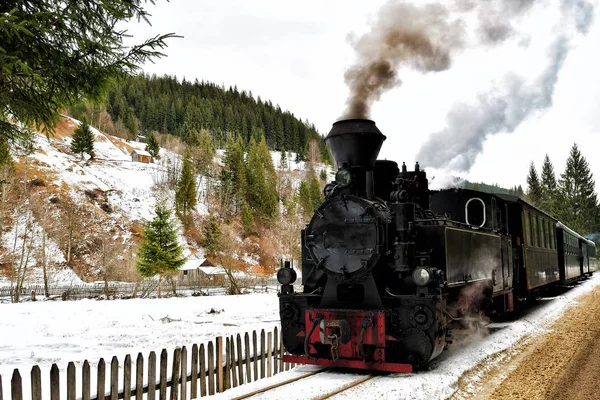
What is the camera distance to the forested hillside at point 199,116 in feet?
380

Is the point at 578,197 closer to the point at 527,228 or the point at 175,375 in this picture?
the point at 527,228

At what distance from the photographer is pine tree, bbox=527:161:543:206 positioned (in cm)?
7725

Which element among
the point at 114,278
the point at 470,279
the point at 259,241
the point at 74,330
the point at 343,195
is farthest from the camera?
the point at 259,241

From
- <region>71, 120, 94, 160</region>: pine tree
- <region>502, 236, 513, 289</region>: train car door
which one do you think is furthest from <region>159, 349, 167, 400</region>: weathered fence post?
<region>71, 120, 94, 160</region>: pine tree

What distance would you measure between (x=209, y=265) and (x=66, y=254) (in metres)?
14.0

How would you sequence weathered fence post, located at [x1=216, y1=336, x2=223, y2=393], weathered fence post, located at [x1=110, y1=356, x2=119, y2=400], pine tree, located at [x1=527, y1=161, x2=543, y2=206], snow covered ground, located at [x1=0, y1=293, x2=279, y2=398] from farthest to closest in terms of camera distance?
pine tree, located at [x1=527, y1=161, x2=543, y2=206], snow covered ground, located at [x1=0, y1=293, x2=279, y2=398], weathered fence post, located at [x1=216, y1=336, x2=223, y2=393], weathered fence post, located at [x1=110, y1=356, x2=119, y2=400]

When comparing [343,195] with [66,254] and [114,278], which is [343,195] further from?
[66,254]

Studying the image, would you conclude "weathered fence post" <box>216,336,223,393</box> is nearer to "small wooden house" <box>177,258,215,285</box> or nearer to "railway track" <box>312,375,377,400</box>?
"railway track" <box>312,375,377,400</box>

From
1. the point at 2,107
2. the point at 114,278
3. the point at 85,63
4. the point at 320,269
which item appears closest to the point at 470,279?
the point at 320,269

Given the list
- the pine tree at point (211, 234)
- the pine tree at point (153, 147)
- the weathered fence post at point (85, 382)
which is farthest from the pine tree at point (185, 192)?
the weathered fence post at point (85, 382)

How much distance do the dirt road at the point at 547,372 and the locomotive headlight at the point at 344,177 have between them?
3.55 meters

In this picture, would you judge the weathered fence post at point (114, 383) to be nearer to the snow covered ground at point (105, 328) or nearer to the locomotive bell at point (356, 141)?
the snow covered ground at point (105, 328)

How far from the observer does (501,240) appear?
11180 millimetres

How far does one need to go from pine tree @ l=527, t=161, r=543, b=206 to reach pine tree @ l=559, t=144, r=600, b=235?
5112 mm
